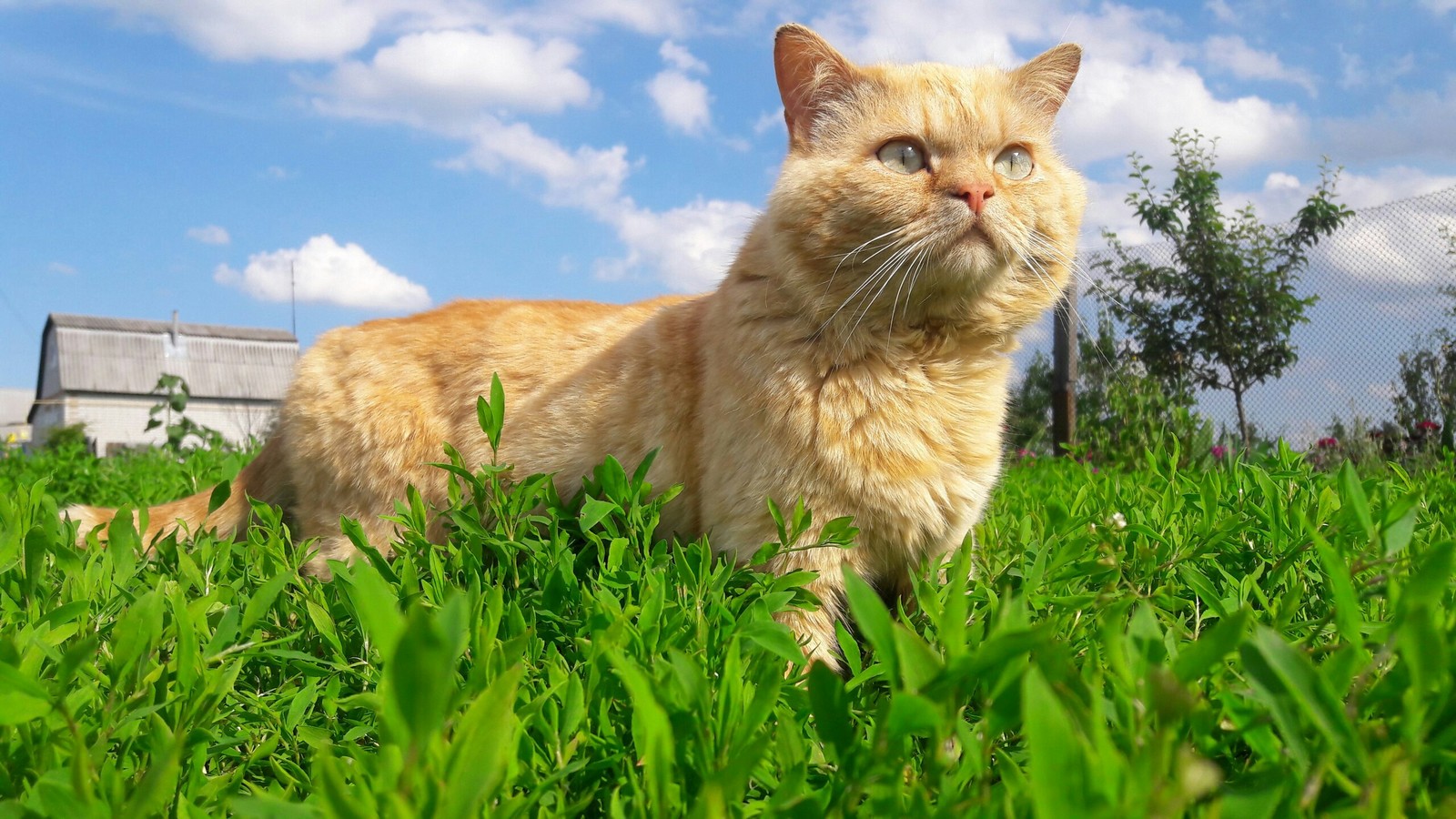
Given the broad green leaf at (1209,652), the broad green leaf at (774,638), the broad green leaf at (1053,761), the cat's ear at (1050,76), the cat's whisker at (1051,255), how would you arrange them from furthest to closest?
Result: the cat's ear at (1050,76) → the cat's whisker at (1051,255) → the broad green leaf at (774,638) → the broad green leaf at (1209,652) → the broad green leaf at (1053,761)

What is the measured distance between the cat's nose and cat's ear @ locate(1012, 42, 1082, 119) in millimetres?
725

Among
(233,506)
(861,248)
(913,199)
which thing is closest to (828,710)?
(861,248)

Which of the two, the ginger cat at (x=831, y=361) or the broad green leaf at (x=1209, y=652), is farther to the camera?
the ginger cat at (x=831, y=361)

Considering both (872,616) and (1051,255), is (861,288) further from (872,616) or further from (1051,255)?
(872,616)

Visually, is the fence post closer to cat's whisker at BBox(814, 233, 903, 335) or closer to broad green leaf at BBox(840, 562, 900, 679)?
cat's whisker at BBox(814, 233, 903, 335)

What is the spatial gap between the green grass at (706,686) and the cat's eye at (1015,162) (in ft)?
3.31

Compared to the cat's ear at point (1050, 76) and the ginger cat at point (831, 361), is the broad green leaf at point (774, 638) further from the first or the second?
the cat's ear at point (1050, 76)

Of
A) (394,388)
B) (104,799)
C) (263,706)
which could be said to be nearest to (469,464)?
(394,388)

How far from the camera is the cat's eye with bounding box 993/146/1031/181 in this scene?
260cm

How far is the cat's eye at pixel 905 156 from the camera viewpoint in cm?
247

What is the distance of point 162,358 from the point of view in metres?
39.7

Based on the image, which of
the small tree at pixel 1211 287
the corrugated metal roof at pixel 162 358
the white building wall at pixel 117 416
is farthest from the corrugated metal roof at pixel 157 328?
the small tree at pixel 1211 287

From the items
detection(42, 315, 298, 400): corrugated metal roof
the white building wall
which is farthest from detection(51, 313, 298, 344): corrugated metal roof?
the white building wall

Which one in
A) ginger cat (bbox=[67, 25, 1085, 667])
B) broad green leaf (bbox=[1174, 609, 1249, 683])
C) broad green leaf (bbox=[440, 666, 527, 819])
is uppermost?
ginger cat (bbox=[67, 25, 1085, 667])
